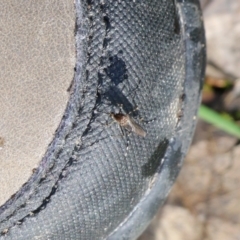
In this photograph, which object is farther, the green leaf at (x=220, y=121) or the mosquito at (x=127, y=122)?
the green leaf at (x=220, y=121)

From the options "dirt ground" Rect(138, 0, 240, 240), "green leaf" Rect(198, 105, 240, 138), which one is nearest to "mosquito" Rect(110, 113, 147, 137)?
"green leaf" Rect(198, 105, 240, 138)

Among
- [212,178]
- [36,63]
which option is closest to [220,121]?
[212,178]

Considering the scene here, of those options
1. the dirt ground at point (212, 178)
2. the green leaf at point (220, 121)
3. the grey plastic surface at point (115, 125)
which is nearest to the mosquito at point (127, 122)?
the grey plastic surface at point (115, 125)

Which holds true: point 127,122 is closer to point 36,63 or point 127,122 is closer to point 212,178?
point 36,63

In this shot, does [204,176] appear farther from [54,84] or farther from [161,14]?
[54,84]

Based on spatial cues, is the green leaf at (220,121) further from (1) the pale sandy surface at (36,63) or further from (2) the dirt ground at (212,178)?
(1) the pale sandy surface at (36,63)

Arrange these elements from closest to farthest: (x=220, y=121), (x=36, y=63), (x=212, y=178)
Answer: (x=36, y=63) < (x=220, y=121) < (x=212, y=178)
